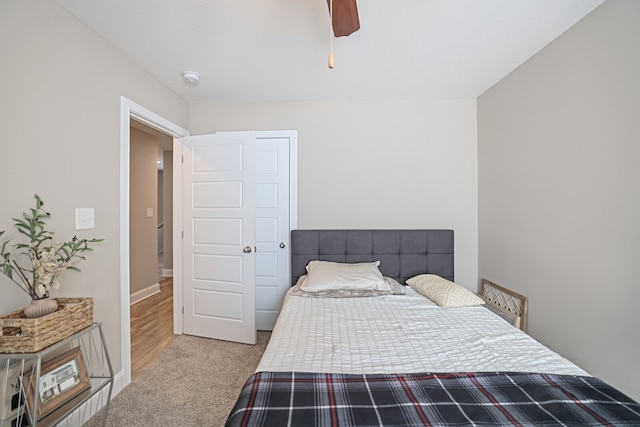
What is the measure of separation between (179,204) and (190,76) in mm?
1306

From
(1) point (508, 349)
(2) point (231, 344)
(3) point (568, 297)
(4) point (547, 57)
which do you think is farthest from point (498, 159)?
(2) point (231, 344)

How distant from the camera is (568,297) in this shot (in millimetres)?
1877

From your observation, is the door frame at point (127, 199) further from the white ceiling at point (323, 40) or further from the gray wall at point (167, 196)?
the gray wall at point (167, 196)

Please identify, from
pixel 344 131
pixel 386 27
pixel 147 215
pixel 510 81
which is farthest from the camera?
pixel 147 215

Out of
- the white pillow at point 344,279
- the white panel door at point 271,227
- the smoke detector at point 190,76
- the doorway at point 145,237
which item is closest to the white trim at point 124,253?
the smoke detector at point 190,76

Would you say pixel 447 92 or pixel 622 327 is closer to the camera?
pixel 622 327

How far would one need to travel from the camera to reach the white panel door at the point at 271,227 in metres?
3.03

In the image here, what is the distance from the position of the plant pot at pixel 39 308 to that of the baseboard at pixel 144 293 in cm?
290

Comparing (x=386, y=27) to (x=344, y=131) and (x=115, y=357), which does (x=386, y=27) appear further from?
(x=115, y=357)

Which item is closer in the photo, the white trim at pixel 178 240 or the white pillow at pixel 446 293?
the white pillow at pixel 446 293

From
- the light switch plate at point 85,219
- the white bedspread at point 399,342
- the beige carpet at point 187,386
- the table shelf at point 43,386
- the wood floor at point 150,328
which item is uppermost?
the light switch plate at point 85,219

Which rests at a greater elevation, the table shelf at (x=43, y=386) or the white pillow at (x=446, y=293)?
the white pillow at (x=446, y=293)

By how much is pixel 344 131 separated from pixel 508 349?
2332 millimetres

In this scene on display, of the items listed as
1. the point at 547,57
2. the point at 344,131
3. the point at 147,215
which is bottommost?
the point at 147,215
